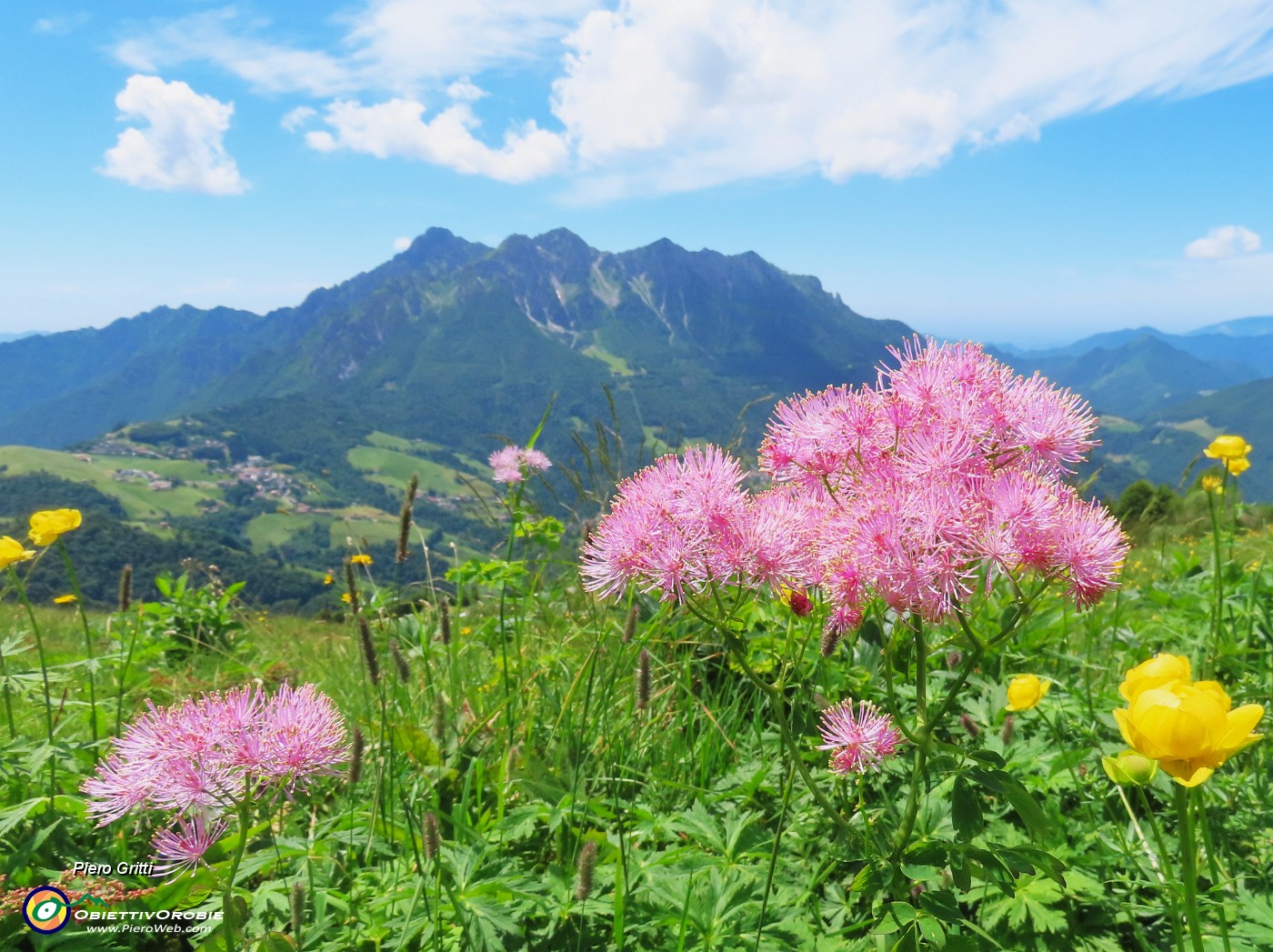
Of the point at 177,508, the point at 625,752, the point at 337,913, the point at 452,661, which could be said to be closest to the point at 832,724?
the point at 625,752

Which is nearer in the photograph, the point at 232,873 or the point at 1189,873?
the point at 1189,873

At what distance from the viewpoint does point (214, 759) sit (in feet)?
5.85

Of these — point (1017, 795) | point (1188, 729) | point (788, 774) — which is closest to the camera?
point (1188, 729)

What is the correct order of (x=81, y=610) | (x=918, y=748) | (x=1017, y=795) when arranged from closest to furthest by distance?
(x=1017, y=795), (x=918, y=748), (x=81, y=610)

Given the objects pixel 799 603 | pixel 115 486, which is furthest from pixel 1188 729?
pixel 115 486

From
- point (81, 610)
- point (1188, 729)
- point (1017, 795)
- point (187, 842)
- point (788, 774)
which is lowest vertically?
point (788, 774)

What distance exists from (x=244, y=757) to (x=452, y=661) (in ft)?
7.48

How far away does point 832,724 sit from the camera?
7.00ft

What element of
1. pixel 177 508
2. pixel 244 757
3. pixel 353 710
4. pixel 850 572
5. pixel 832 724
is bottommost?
pixel 177 508

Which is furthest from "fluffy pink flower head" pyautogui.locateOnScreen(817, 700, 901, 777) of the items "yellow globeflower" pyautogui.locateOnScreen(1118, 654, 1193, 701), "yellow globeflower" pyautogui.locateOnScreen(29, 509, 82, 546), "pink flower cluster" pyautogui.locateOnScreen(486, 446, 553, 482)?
"pink flower cluster" pyautogui.locateOnScreen(486, 446, 553, 482)

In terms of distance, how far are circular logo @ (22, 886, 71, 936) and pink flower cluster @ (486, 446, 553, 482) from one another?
369 centimetres

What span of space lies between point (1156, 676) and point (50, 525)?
394 cm

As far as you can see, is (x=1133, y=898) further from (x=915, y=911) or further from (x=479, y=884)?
(x=479, y=884)

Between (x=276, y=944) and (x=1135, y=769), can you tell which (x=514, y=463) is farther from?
(x=1135, y=769)
